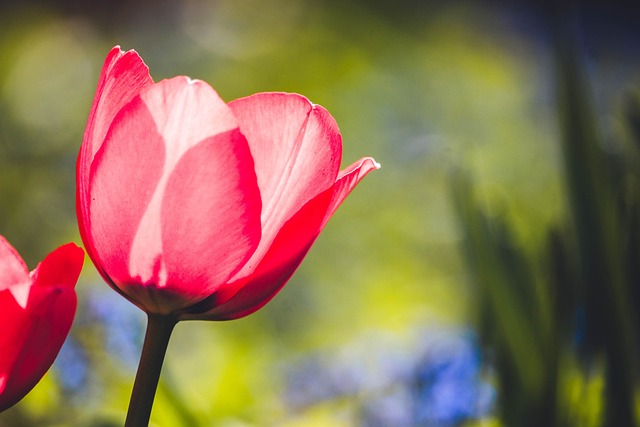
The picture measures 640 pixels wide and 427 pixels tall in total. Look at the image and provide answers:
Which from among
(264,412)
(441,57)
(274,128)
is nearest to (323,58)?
(441,57)

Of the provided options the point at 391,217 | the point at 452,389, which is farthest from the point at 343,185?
the point at 391,217

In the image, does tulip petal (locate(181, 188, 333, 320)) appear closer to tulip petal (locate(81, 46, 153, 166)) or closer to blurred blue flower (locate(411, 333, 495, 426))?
tulip petal (locate(81, 46, 153, 166))

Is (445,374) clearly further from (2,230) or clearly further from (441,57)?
(441,57)

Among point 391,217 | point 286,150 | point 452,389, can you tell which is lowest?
point 452,389

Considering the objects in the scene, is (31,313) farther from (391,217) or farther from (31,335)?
(391,217)

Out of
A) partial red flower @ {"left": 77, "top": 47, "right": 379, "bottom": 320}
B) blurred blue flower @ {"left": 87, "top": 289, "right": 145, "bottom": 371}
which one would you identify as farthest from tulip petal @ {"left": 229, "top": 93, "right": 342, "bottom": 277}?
blurred blue flower @ {"left": 87, "top": 289, "right": 145, "bottom": 371}

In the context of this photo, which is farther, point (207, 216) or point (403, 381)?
point (403, 381)
